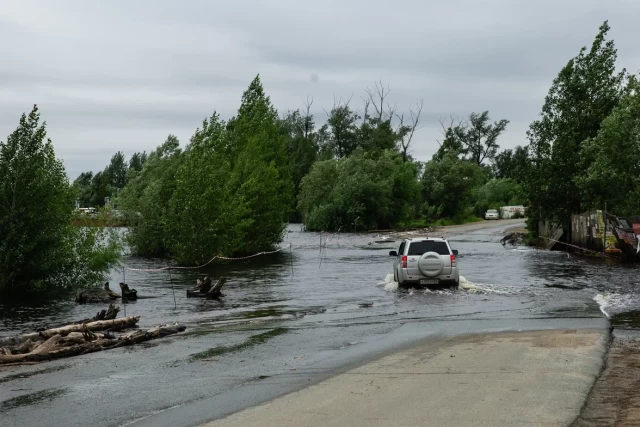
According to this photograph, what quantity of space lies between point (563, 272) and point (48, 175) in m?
21.2

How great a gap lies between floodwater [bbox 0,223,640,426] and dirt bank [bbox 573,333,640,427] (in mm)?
3724

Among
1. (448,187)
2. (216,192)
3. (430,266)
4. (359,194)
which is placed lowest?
(430,266)

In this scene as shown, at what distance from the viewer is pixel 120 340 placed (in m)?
15.1

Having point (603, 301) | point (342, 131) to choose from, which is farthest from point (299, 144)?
point (603, 301)

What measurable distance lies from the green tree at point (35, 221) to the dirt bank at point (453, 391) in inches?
743

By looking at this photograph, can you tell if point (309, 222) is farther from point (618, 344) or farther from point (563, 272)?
point (618, 344)

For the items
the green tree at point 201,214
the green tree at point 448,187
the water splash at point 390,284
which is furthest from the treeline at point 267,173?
the green tree at point 448,187

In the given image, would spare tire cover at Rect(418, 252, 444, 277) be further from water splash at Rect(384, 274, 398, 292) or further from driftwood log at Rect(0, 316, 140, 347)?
driftwood log at Rect(0, 316, 140, 347)

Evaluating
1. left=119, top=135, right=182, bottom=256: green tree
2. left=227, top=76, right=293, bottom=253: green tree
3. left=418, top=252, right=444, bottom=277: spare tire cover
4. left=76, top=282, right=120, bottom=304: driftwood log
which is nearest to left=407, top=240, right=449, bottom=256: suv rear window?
left=418, top=252, right=444, bottom=277: spare tire cover

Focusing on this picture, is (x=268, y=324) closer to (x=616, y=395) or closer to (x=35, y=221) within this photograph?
(x=616, y=395)

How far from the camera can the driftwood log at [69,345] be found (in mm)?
13367

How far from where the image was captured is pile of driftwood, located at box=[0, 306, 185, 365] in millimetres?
13492

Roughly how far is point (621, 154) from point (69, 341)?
101 ft

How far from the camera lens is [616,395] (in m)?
9.30
